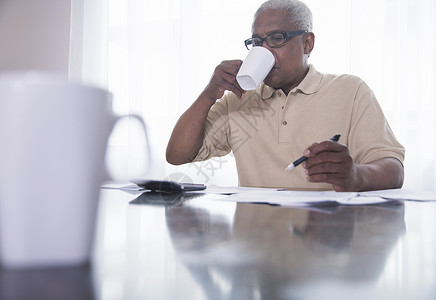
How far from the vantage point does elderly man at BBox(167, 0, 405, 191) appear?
1.27 meters

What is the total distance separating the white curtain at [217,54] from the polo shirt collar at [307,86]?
0.79 metres

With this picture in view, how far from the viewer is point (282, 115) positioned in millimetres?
1371

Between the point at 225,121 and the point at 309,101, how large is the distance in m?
0.34

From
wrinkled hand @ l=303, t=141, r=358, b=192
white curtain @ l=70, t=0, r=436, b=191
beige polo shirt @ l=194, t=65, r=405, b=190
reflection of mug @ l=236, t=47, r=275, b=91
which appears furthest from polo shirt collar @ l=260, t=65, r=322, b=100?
white curtain @ l=70, t=0, r=436, b=191

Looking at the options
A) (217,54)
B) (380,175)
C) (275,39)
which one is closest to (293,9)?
(275,39)

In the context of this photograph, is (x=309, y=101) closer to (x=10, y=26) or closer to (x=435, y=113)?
(x=435, y=113)

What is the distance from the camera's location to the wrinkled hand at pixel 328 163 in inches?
31.8

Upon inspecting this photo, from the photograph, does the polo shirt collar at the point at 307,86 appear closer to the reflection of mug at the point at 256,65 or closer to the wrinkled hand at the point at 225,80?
the wrinkled hand at the point at 225,80

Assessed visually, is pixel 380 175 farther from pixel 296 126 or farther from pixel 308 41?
pixel 308 41

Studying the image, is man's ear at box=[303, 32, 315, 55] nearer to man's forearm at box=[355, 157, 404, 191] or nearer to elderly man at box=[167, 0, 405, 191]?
elderly man at box=[167, 0, 405, 191]

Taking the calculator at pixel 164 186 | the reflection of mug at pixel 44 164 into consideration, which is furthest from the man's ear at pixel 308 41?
the reflection of mug at pixel 44 164

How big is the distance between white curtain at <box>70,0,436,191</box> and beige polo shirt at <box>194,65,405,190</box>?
2.30 ft

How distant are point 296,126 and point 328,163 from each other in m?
0.54

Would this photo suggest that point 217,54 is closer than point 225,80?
No
